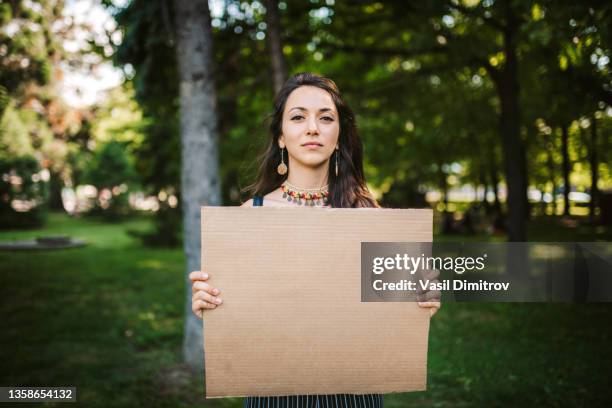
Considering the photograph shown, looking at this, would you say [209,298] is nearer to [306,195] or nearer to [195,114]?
[306,195]

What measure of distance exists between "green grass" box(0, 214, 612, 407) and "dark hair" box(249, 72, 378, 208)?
2.51 m

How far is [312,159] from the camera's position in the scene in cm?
192

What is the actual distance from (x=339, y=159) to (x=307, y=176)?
199 millimetres

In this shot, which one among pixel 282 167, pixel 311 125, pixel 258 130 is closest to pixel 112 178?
pixel 258 130

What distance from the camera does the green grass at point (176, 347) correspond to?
13.0 feet

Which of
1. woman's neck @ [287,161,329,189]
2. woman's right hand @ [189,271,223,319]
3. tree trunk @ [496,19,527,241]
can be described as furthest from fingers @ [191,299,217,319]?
tree trunk @ [496,19,527,241]

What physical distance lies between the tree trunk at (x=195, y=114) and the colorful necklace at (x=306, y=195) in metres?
2.34

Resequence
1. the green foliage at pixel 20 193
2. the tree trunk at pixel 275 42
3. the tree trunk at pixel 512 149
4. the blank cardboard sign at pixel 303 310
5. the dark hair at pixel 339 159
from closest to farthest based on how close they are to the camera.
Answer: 1. the blank cardboard sign at pixel 303 310
2. the dark hair at pixel 339 159
3. the tree trunk at pixel 275 42
4. the green foliage at pixel 20 193
5. the tree trunk at pixel 512 149

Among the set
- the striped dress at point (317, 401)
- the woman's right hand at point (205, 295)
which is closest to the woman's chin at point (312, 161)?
the woman's right hand at point (205, 295)

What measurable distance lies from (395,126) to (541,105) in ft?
8.41

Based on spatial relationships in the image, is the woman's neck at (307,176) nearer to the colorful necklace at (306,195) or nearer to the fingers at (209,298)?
the colorful necklace at (306,195)

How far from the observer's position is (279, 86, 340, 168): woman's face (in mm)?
1910

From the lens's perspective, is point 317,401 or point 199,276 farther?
point 317,401

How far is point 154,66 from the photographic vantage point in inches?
193
